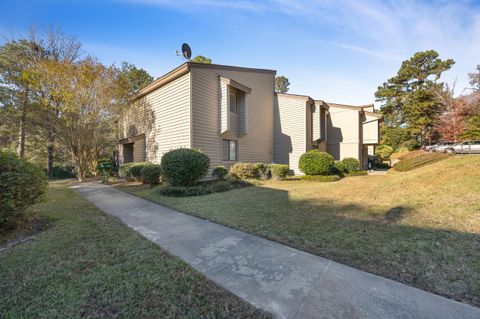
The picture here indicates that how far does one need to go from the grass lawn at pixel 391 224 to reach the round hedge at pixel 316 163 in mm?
4917

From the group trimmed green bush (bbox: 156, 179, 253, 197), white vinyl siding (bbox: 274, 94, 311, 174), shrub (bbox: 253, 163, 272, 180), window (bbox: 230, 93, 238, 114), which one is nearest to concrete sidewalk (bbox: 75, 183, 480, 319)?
trimmed green bush (bbox: 156, 179, 253, 197)

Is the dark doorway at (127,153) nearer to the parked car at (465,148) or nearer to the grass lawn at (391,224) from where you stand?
the grass lawn at (391,224)

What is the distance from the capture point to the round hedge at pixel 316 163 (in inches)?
505

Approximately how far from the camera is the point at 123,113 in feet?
48.9

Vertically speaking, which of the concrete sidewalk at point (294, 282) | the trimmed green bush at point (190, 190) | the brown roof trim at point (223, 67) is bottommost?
the concrete sidewalk at point (294, 282)

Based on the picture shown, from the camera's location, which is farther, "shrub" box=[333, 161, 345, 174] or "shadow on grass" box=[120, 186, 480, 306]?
"shrub" box=[333, 161, 345, 174]

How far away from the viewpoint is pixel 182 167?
837 centimetres

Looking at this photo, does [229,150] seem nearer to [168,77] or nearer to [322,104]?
[168,77]

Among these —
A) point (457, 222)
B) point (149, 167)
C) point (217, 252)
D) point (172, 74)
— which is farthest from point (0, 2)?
point (457, 222)

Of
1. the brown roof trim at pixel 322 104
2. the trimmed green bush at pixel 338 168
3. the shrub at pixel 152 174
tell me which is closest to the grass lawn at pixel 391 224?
the shrub at pixel 152 174

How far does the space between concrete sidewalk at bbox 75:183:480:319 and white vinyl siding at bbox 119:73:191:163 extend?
24.5 ft

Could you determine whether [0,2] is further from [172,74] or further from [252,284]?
[252,284]

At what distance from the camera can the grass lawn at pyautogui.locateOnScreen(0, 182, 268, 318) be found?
206 cm

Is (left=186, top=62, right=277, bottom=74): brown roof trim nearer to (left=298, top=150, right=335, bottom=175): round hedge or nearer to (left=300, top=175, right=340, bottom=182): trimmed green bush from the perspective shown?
(left=298, top=150, right=335, bottom=175): round hedge
